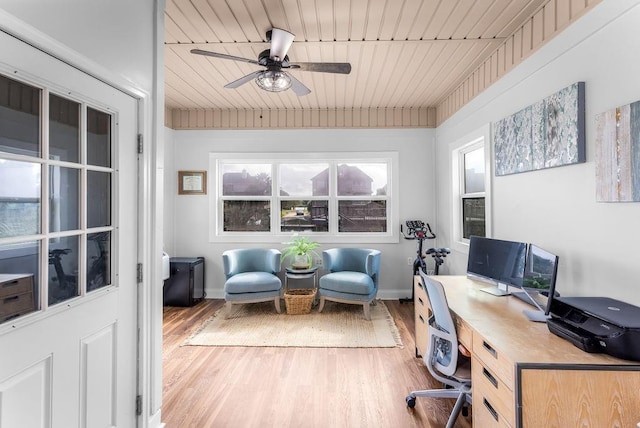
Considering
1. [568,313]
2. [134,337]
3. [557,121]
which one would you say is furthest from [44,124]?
[557,121]

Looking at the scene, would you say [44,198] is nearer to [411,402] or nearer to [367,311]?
[411,402]

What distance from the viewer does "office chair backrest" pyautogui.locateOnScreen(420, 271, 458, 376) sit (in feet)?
5.98

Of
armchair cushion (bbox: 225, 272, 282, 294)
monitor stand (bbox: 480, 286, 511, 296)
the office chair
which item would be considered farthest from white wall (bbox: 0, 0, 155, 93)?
monitor stand (bbox: 480, 286, 511, 296)

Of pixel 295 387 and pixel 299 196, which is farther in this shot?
pixel 299 196

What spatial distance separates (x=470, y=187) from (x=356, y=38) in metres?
2.18

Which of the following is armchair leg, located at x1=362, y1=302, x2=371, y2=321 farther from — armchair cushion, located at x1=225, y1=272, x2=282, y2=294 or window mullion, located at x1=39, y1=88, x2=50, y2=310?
window mullion, located at x1=39, y1=88, x2=50, y2=310

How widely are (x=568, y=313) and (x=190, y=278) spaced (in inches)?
160

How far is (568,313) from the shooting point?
1.47 meters

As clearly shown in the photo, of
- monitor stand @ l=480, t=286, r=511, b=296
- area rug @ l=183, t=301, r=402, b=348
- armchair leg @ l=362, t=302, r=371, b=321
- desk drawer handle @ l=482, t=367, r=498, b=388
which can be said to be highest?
monitor stand @ l=480, t=286, r=511, b=296

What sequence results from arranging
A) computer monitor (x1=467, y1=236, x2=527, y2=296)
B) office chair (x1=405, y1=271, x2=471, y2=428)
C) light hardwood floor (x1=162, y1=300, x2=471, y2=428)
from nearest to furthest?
office chair (x1=405, y1=271, x2=471, y2=428) → light hardwood floor (x1=162, y1=300, x2=471, y2=428) → computer monitor (x1=467, y1=236, x2=527, y2=296)

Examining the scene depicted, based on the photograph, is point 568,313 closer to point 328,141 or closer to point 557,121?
point 557,121

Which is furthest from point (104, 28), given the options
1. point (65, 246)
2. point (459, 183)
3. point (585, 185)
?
point (459, 183)

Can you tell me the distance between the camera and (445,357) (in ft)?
6.24

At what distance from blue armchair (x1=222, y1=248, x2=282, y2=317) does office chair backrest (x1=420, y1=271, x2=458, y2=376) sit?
2.29m
